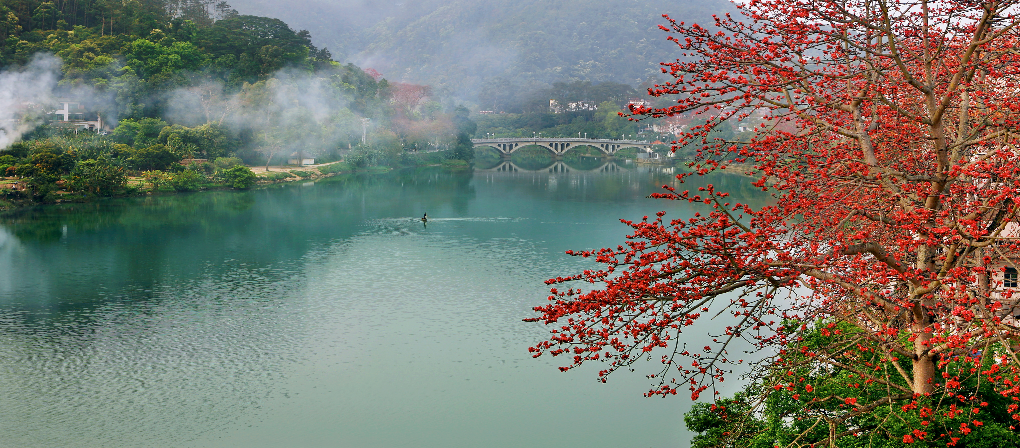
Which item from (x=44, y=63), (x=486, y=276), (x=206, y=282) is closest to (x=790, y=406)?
(x=486, y=276)

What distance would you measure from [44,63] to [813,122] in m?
84.6

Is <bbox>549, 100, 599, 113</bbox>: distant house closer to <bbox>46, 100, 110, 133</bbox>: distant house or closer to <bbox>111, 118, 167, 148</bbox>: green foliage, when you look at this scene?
<bbox>111, 118, 167, 148</bbox>: green foliage

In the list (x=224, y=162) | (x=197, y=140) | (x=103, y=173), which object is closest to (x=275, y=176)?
(x=224, y=162)

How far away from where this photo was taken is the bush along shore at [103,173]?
5538 cm

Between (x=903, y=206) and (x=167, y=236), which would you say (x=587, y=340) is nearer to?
(x=903, y=206)

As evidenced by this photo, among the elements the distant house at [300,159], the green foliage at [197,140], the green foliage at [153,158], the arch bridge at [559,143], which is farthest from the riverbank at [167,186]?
the arch bridge at [559,143]

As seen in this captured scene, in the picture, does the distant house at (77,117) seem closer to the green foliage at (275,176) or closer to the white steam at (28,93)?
the white steam at (28,93)

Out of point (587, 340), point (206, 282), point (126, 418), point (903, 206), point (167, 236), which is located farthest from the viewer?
point (167, 236)

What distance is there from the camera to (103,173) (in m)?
58.4

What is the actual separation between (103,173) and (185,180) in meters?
7.17

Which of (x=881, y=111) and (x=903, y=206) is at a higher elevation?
(x=881, y=111)

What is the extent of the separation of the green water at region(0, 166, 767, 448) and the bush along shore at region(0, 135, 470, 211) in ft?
18.8

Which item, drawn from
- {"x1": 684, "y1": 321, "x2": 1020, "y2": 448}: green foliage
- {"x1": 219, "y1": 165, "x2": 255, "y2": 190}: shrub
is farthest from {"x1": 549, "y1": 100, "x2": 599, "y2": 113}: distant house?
{"x1": 684, "y1": 321, "x2": 1020, "y2": 448}: green foliage

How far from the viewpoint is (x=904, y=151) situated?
11.8 m
